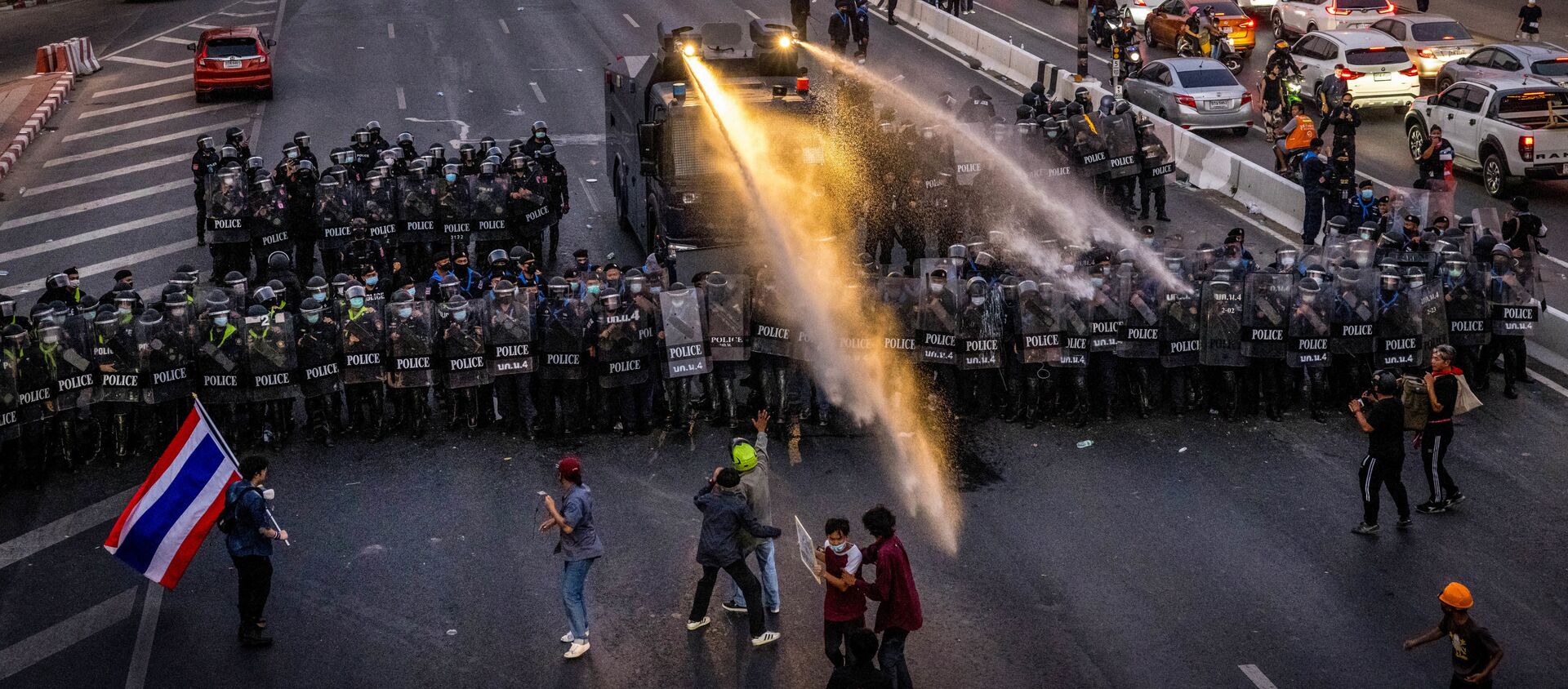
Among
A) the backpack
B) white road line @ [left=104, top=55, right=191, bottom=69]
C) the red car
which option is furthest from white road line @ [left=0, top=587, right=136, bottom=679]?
white road line @ [left=104, top=55, right=191, bottom=69]

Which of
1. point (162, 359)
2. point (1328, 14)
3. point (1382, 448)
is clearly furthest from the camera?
point (1328, 14)

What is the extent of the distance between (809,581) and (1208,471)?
4351 mm

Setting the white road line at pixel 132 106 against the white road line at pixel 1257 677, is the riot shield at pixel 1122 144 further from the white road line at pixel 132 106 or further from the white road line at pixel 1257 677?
the white road line at pixel 132 106

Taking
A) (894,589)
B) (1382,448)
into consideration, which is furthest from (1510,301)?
(894,589)

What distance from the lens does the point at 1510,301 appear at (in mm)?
16219

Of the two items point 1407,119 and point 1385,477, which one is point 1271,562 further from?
point 1407,119

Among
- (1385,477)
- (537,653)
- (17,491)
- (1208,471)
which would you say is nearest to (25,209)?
(17,491)

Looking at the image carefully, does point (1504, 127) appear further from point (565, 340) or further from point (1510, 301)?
point (565, 340)

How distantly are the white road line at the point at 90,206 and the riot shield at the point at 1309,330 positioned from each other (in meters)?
18.5

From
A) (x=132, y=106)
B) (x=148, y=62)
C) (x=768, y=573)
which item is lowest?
(x=768, y=573)

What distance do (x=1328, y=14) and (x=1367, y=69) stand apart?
616 cm

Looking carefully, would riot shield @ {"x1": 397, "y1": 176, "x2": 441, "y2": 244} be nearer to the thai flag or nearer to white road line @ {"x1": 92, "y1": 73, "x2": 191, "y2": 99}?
the thai flag

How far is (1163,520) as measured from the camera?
13.5 metres

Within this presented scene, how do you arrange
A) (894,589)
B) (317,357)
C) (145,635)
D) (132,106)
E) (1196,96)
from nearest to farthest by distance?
(894,589)
(145,635)
(317,357)
(1196,96)
(132,106)
